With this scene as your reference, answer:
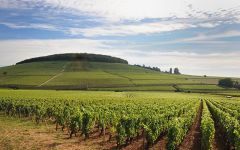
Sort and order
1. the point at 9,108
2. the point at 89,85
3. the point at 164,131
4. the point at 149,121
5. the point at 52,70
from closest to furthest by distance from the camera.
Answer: the point at 149,121 < the point at 164,131 < the point at 9,108 < the point at 89,85 < the point at 52,70

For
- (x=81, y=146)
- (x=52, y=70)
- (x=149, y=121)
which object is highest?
(x=52, y=70)

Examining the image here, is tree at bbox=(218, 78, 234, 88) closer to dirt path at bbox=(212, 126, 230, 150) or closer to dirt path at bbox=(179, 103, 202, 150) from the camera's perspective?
dirt path at bbox=(179, 103, 202, 150)

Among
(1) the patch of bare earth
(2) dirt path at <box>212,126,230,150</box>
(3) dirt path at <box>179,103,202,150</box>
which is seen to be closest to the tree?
(3) dirt path at <box>179,103,202,150</box>

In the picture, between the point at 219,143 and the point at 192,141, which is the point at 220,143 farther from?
the point at 192,141

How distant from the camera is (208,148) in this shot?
1051 inches

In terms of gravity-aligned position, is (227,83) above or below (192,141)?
above

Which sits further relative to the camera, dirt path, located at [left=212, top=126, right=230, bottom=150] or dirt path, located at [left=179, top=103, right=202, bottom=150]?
dirt path, located at [left=212, top=126, right=230, bottom=150]

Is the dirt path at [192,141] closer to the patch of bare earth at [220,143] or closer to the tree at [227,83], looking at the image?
the patch of bare earth at [220,143]

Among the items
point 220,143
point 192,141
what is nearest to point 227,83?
point 220,143

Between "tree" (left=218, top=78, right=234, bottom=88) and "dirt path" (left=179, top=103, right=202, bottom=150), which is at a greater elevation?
"tree" (left=218, top=78, right=234, bottom=88)

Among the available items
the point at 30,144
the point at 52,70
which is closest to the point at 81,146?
the point at 30,144

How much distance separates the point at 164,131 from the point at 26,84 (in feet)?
372

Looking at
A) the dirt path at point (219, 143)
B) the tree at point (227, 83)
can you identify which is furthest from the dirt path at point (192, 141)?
the tree at point (227, 83)

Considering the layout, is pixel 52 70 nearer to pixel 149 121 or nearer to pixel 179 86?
pixel 179 86
